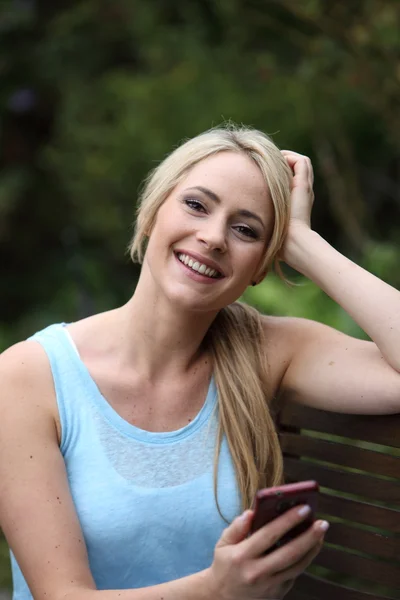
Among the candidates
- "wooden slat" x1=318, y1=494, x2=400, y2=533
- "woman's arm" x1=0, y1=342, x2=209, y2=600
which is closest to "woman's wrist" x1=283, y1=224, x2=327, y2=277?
"wooden slat" x1=318, y1=494, x2=400, y2=533

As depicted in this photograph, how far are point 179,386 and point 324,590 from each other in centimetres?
79

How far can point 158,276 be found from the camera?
252 centimetres

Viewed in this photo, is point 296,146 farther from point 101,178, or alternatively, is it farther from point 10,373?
point 10,373

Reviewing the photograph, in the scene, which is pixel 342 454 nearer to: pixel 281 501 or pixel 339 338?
pixel 339 338

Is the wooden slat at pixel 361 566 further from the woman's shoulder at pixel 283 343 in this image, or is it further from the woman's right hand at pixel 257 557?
the woman's right hand at pixel 257 557

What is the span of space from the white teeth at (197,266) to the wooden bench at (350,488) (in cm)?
57

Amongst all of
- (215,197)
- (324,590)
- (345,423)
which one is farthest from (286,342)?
(324,590)

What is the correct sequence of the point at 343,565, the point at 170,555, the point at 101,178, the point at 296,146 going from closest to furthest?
the point at 170,555 → the point at 343,565 → the point at 296,146 → the point at 101,178

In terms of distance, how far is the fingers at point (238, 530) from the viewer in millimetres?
1881

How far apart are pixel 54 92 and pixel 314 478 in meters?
7.65

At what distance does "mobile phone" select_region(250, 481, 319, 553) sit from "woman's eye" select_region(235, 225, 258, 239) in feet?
2.90

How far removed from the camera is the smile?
2.46 metres

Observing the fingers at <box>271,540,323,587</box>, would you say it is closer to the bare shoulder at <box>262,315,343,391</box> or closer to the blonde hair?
the blonde hair

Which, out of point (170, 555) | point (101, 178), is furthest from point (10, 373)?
point (101, 178)
